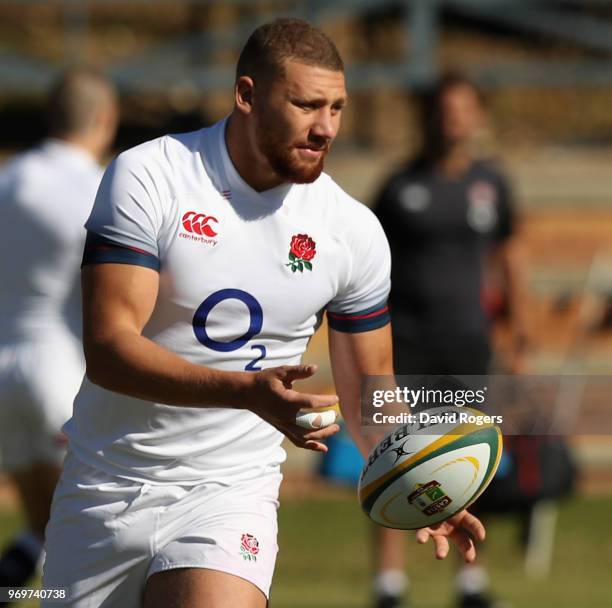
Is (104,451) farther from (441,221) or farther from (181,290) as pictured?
(441,221)

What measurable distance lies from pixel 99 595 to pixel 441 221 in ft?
13.6

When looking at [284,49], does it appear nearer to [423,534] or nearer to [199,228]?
[199,228]

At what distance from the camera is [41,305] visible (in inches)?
253

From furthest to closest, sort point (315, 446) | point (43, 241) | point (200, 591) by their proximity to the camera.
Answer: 1. point (43, 241)
2. point (200, 591)
3. point (315, 446)

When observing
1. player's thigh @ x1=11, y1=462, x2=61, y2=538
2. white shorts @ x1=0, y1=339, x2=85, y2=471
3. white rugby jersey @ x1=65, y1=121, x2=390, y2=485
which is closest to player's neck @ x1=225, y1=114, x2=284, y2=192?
white rugby jersey @ x1=65, y1=121, x2=390, y2=485

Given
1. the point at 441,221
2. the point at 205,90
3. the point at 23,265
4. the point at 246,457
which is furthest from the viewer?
the point at 205,90

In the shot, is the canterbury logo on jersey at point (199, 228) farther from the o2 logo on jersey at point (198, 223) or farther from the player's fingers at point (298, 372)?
the player's fingers at point (298, 372)

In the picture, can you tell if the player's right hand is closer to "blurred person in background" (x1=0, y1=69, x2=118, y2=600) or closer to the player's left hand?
the player's left hand

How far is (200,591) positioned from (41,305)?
300cm

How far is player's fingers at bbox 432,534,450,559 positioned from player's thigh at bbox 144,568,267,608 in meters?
0.51

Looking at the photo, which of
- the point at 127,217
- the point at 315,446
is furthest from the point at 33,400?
the point at 315,446

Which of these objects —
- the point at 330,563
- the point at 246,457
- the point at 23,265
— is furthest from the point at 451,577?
the point at 246,457

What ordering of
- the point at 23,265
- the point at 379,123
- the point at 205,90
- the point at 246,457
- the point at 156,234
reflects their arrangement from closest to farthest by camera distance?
the point at 156,234, the point at 246,457, the point at 23,265, the point at 205,90, the point at 379,123

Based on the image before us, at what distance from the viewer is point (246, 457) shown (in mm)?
4105
